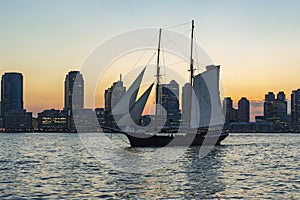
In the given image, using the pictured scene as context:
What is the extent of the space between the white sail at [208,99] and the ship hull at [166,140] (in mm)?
4361

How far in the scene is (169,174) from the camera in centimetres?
4331

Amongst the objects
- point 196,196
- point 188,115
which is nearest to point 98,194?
point 196,196

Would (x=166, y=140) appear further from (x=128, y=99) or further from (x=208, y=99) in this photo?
(x=128, y=99)

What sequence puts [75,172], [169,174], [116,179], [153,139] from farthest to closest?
[153,139], [75,172], [169,174], [116,179]

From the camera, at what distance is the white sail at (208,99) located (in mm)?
87438

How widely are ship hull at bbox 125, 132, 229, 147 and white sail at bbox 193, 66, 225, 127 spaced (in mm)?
4361

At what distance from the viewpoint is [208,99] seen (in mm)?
88375

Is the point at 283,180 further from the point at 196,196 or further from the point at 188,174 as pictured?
the point at 196,196

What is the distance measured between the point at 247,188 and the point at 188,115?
56619 millimetres

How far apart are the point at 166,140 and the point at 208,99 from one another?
1165cm

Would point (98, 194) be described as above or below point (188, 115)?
below

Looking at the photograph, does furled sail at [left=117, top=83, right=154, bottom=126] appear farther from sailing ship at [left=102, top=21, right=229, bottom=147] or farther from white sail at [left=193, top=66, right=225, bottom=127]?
white sail at [left=193, top=66, right=225, bottom=127]

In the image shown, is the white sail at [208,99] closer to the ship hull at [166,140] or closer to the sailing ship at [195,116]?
the sailing ship at [195,116]

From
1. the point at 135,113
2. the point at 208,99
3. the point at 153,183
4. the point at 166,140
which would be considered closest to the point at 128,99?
the point at 135,113
